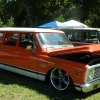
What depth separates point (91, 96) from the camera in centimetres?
546

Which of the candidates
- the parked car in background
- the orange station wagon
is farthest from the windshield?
the parked car in background

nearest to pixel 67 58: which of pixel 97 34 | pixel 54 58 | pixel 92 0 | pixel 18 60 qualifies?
pixel 54 58

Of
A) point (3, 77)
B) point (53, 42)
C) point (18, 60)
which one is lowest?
point (3, 77)

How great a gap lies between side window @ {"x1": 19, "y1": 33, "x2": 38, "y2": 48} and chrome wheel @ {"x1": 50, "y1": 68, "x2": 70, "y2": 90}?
1059 mm

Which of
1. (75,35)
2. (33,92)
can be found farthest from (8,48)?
(75,35)

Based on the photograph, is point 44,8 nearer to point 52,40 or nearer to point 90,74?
point 52,40

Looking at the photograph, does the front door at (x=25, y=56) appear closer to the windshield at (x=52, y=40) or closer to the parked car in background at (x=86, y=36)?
the windshield at (x=52, y=40)

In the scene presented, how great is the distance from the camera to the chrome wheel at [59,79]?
5.67 meters

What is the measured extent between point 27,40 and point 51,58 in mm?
1224

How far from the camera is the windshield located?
21.1ft

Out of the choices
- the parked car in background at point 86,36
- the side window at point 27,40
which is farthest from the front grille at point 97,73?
the parked car in background at point 86,36

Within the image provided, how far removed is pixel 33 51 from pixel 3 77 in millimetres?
1537

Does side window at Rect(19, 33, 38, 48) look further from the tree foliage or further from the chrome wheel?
the tree foliage

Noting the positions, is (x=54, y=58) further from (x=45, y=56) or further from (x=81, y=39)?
(x=81, y=39)
